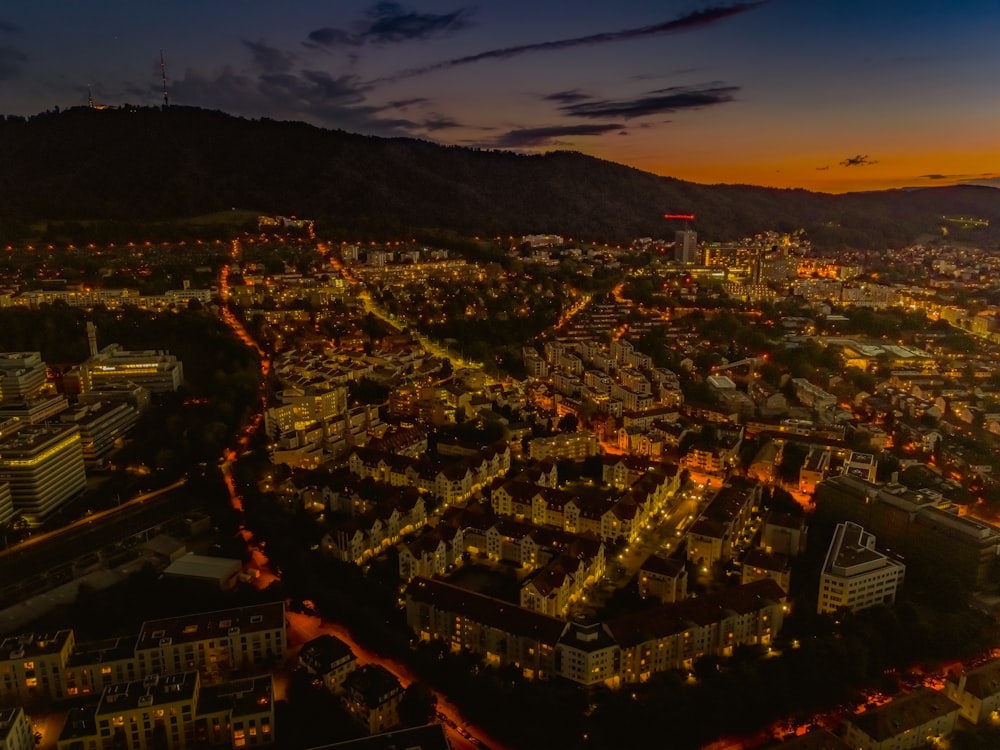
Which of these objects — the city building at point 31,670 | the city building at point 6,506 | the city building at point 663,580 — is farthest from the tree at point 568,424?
the city building at point 6,506

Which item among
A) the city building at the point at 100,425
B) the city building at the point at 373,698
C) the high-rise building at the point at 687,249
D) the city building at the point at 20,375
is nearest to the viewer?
the city building at the point at 373,698

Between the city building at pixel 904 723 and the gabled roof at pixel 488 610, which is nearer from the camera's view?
the city building at pixel 904 723

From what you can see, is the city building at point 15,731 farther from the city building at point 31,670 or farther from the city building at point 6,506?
the city building at point 6,506

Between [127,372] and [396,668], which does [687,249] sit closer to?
[127,372]

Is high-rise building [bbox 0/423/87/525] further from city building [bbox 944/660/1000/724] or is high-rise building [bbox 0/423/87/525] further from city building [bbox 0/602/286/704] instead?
city building [bbox 944/660/1000/724]

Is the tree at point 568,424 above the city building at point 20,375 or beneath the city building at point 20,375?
beneath

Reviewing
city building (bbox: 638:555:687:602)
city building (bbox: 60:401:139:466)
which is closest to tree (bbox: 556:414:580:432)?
city building (bbox: 638:555:687:602)

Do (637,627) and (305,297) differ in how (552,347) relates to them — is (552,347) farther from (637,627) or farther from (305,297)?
(637,627)
